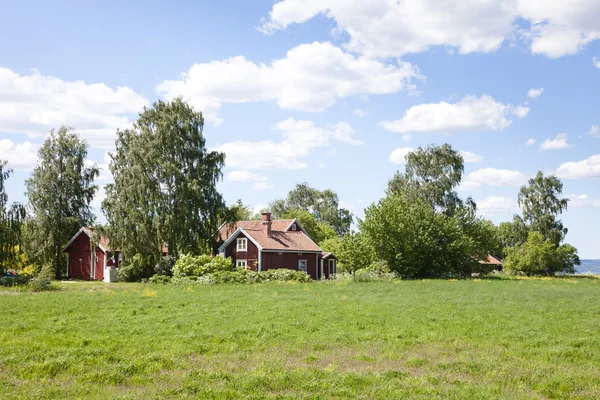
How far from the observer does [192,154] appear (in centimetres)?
4809

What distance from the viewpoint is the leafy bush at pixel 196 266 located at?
42250mm

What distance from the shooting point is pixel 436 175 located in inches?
2618

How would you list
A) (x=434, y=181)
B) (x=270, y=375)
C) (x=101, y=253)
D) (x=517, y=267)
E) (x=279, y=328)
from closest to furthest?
(x=270, y=375)
(x=279, y=328)
(x=101, y=253)
(x=434, y=181)
(x=517, y=267)

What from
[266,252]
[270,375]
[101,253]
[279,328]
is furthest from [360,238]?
[270,375]

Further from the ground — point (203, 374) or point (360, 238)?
point (360, 238)

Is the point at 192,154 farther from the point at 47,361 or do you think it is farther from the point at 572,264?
the point at 572,264

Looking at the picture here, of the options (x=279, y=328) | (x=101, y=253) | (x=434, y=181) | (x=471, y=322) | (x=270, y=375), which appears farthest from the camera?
(x=434, y=181)

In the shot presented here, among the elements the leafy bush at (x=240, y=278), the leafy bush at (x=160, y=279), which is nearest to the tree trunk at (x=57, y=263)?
the leafy bush at (x=160, y=279)

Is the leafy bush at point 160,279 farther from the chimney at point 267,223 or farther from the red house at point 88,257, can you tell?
the chimney at point 267,223

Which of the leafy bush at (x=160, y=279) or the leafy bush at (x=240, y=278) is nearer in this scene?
the leafy bush at (x=240, y=278)

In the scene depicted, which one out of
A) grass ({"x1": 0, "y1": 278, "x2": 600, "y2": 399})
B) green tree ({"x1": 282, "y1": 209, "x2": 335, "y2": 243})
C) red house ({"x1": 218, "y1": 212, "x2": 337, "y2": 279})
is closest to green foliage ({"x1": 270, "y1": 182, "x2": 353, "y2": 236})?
green tree ({"x1": 282, "y1": 209, "x2": 335, "y2": 243})

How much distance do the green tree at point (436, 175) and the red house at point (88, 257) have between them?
107ft

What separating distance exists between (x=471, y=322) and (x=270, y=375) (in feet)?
32.7

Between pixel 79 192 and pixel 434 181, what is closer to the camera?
pixel 79 192
